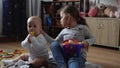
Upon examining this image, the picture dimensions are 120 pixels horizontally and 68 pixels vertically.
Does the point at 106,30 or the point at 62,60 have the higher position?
the point at 106,30

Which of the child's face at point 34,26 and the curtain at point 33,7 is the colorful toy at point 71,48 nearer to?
the child's face at point 34,26

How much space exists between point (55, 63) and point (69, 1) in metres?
1.97

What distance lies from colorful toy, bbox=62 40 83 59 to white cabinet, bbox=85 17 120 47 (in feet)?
4.49

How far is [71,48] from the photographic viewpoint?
163 cm

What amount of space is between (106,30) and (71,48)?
147cm

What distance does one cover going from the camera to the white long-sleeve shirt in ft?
5.47

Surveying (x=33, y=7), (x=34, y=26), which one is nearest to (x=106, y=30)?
(x=33, y=7)

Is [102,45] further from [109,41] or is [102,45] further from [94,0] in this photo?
[94,0]

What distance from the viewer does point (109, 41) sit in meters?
2.96

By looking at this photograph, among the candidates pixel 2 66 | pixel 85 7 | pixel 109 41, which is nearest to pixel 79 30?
pixel 2 66

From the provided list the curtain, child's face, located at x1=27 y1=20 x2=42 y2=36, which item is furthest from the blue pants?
the curtain

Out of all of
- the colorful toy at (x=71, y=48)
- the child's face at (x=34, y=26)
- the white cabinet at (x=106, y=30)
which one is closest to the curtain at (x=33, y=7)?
the white cabinet at (x=106, y=30)

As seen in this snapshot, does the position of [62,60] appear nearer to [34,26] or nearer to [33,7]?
[34,26]

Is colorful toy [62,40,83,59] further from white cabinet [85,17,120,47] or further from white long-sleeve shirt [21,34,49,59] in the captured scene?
white cabinet [85,17,120,47]
